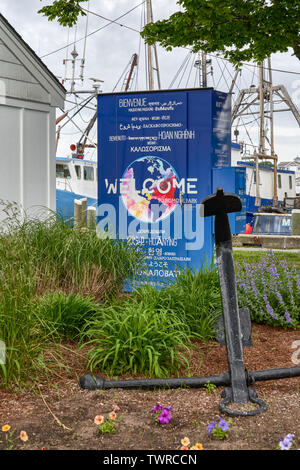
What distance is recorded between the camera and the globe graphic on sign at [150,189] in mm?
7516

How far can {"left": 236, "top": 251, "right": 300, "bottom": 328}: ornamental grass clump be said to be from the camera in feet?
17.6

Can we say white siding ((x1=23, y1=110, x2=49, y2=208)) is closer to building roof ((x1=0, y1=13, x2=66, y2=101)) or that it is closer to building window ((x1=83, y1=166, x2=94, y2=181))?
building roof ((x1=0, y1=13, x2=66, y2=101))

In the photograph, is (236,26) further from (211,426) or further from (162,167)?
(211,426)

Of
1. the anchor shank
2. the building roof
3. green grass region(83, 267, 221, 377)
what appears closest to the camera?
the anchor shank

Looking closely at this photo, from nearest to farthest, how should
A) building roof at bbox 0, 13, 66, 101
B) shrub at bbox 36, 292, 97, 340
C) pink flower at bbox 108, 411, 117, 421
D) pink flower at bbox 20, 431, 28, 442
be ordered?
pink flower at bbox 20, 431, 28, 442 → pink flower at bbox 108, 411, 117, 421 → shrub at bbox 36, 292, 97, 340 → building roof at bbox 0, 13, 66, 101

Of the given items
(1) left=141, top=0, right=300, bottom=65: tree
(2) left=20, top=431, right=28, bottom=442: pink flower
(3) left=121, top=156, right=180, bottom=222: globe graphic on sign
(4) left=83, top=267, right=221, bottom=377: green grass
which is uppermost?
(1) left=141, top=0, right=300, bottom=65: tree

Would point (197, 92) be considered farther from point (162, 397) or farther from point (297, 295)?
point (162, 397)

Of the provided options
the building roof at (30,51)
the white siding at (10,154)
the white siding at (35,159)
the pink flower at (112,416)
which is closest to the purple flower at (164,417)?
the pink flower at (112,416)

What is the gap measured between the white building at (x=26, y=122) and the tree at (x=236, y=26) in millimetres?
2278

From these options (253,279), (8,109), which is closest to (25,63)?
(8,109)

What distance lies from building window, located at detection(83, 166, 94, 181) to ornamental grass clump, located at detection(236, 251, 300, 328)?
1849 centimetres

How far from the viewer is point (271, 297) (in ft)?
18.4

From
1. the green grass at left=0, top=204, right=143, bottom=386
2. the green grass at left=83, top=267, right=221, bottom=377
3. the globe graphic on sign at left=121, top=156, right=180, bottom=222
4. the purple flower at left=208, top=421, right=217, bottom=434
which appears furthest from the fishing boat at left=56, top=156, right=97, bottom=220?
the purple flower at left=208, top=421, right=217, bottom=434

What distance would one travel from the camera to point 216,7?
7.95m
